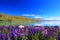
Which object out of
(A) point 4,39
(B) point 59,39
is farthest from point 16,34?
(B) point 59,39

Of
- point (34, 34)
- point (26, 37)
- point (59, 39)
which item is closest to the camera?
point (59, 39)

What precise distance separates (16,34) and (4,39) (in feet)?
0.85

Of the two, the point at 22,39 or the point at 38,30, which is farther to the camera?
the point at 38,30

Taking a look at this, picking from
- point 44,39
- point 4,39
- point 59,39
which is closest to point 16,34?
point 4,39

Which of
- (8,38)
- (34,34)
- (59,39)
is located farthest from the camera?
(34,34)

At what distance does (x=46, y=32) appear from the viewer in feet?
9.72

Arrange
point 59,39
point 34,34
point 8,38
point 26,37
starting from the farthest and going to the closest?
point 34,34, point 26,37, point 8,38, point 59,39

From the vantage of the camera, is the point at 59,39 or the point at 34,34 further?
the point at 34,34

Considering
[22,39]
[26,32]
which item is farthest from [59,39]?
[26,32]

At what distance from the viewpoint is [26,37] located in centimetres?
272

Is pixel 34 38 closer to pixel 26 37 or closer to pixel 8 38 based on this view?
pixel 26 37

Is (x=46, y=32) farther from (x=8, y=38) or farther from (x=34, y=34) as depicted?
(x=8, y=38)

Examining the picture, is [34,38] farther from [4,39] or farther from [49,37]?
[4,39]

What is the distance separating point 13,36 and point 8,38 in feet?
0.53
